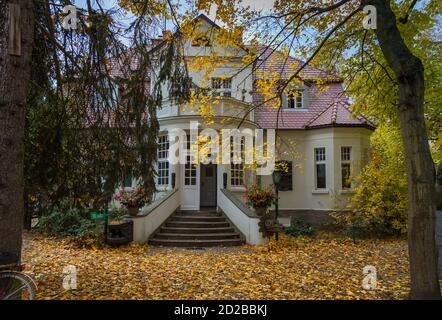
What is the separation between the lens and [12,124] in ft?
13.2

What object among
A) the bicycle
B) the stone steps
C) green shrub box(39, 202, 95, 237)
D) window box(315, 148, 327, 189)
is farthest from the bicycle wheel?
window box(315, 148, 327, 189)

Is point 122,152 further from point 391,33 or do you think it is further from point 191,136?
point 191,136

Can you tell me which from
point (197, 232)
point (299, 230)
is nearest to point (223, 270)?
point (197, 232)

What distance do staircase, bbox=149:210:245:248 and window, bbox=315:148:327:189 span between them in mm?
5715

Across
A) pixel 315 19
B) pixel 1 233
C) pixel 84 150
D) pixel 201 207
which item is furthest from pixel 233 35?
pixel 201 207

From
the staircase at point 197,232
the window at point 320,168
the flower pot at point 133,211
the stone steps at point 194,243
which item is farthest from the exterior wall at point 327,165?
the flower pot at point 133,211

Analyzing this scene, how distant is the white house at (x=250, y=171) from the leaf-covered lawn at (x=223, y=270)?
6.46 feet

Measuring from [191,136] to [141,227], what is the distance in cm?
440

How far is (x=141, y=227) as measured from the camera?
10344 mm

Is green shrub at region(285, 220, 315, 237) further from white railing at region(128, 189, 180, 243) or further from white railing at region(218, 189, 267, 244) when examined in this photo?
white railing at region(128, 189, 180, 243)

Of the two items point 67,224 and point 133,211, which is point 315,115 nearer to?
point 133,211

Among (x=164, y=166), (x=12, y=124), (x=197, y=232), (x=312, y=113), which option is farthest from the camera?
(x=312, y=113)

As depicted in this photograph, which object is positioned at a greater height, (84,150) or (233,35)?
(233,35)

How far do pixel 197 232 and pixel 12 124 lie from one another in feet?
26.0
